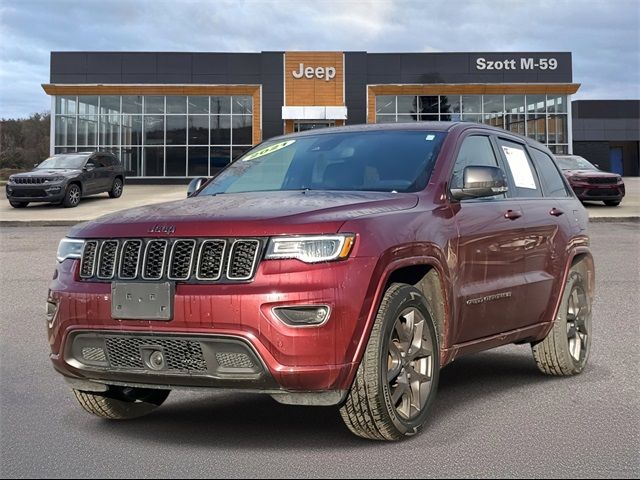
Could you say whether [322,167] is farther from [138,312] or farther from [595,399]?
[595,399]

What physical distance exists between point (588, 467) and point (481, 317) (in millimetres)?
1282

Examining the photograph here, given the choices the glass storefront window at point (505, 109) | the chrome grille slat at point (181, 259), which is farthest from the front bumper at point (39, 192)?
the glass storefront window at point (505, 109)

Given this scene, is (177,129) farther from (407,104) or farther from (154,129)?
(407,104)

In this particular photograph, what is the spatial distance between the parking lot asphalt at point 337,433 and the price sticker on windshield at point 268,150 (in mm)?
1738

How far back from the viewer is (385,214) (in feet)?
13.1

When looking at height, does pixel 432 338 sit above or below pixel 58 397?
above

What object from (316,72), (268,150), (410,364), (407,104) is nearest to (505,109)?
(407,104)

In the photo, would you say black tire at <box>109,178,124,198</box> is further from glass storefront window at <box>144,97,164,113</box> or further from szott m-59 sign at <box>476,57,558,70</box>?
szott m-59 sign at <box>476,57,558,70</box>

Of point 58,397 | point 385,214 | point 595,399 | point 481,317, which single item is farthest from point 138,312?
point 595,399

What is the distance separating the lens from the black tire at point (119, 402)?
4445 mm

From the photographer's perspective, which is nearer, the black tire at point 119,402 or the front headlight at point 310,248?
the front headlight at point 310,248

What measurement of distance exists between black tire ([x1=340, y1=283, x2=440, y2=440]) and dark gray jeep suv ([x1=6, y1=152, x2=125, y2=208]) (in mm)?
22534

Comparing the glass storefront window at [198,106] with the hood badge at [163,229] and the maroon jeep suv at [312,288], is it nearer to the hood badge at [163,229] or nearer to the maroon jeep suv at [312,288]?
the maroon jeep suv at [312,288]

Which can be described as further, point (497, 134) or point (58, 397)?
point (497, 134)
